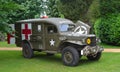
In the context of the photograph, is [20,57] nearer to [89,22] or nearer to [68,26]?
[68,26]

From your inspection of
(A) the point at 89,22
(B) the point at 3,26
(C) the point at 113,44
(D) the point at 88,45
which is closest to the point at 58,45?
(D) the point at 88,45

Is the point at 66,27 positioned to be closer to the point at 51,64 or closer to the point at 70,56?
the point at 70,56

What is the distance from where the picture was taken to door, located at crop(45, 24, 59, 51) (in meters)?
12.1

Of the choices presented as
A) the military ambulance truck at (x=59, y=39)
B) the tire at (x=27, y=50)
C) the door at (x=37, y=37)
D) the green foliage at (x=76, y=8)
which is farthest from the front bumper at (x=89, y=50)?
the green foliage at (x=76, y=8)

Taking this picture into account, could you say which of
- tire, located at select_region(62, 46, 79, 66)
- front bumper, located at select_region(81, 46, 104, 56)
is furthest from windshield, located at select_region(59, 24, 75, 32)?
front bumper, located at select_region(81, 46, 104, 56)

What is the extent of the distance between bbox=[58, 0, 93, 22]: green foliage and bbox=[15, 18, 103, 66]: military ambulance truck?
9.25 m

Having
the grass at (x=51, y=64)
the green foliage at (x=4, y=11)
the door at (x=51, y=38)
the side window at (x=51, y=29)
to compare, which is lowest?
the grass at (x=51, y=64)

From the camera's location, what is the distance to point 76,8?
74.5 feet

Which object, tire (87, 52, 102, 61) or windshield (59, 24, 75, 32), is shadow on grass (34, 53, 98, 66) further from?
windshield (59, 24, 75, 32)

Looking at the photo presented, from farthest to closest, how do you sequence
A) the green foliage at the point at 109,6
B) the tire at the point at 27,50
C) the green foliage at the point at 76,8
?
the green foliage at the point at 76,8
the green foliage at the point at 109,6
the tire at the point at 27,50

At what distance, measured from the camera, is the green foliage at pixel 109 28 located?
17.5 meters

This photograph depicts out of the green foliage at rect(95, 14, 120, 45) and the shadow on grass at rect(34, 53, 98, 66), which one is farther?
the green foliage at rect(95, 14, 120, 45)

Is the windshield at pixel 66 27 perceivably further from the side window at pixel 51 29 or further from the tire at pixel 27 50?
the tire at pixel 27 50

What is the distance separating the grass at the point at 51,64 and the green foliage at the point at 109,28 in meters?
4.00
